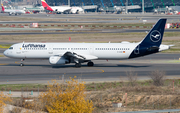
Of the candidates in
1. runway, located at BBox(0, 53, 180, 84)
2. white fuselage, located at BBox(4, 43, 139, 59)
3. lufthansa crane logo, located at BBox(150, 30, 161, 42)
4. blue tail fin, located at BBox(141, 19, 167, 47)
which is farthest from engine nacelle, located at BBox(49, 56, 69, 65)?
lufthansa crane logo, located at BBox(150, 30, 161, 42)

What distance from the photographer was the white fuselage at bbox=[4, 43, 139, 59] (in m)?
48.3

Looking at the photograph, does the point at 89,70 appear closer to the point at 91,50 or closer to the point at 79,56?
the point at 79,56

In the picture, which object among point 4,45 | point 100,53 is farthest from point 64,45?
point 4,45

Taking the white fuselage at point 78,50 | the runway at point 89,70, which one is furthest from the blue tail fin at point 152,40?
the runway at point 89,70

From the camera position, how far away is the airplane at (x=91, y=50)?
157 ft

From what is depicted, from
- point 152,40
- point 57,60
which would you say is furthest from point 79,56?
point 152,40

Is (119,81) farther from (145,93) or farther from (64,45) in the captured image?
(64,45)

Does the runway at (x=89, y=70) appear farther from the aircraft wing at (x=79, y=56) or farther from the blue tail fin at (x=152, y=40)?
the blue tail fin at (x=152, y=40)

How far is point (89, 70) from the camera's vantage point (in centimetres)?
4719

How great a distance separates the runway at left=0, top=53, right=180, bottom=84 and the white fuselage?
81.5 inches

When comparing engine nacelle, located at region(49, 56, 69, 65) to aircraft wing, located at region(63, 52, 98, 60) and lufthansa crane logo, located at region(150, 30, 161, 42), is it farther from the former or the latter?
lufthansa crane logo, located at region(150, 30, 161, 42)

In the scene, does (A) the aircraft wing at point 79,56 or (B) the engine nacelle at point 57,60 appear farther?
(A) the aircraft wing at point 79,56

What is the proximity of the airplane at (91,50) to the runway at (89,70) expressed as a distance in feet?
5.92

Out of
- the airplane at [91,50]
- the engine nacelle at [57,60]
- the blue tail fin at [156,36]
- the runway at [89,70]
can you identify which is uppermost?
the blue tail fin at [156,36]
